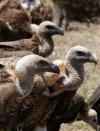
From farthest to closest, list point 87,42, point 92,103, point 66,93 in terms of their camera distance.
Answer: point 87,42
point 92,103
point 66,93

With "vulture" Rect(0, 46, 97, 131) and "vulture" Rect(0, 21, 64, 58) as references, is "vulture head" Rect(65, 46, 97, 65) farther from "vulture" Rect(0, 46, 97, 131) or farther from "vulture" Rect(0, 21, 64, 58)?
"vulture" Rect(0, 21, 64, 58)

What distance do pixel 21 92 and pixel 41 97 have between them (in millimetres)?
347

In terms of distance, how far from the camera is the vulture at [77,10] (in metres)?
14.6

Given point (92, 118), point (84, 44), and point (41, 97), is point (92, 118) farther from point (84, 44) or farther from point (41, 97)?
point (84, 44)

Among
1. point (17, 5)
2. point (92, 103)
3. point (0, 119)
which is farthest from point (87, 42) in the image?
point (0, 119)

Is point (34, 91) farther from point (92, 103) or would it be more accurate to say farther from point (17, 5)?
point (17, 5)

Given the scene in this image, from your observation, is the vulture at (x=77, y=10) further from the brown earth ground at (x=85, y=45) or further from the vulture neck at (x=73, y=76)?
the vulture neck at (x=73, y=76)

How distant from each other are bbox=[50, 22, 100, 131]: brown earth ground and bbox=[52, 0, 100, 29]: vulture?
0.32m

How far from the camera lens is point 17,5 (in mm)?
11242

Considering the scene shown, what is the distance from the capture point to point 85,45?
12312 mm

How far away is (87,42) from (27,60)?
645 centimetres

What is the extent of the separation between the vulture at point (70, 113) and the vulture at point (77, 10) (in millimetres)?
7019

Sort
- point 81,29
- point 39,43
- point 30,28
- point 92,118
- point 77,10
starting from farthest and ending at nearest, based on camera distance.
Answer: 1. point 77,10
2. point 81,29
3. point 30,28
4. point 39,43
5. point 92,118

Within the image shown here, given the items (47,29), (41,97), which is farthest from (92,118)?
(47,29)
